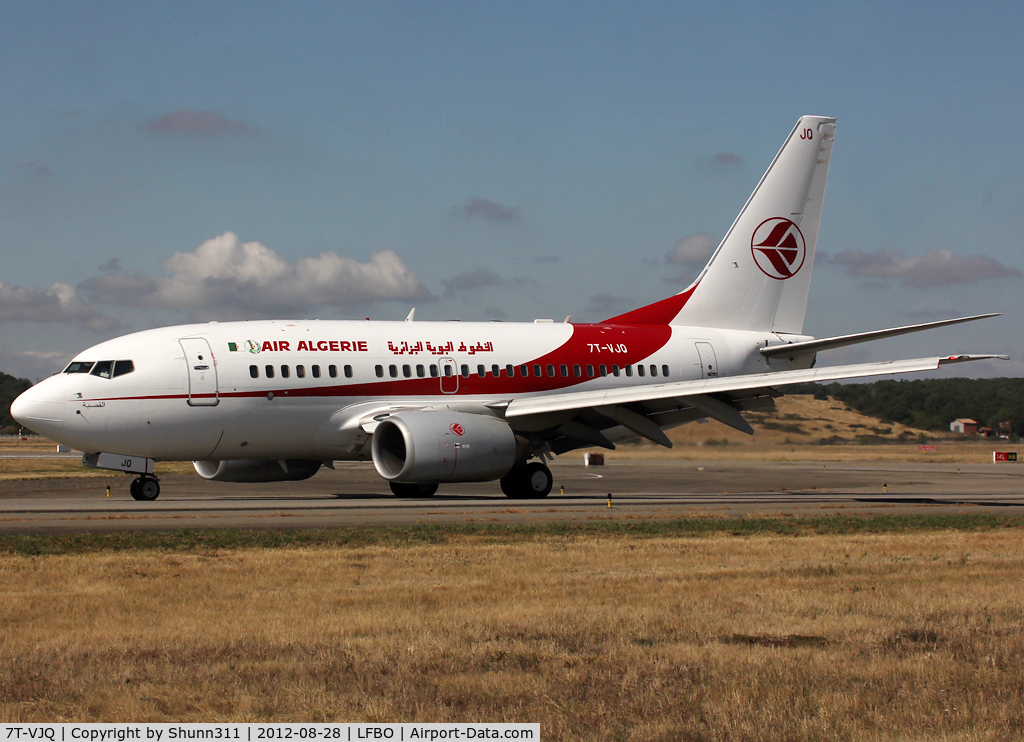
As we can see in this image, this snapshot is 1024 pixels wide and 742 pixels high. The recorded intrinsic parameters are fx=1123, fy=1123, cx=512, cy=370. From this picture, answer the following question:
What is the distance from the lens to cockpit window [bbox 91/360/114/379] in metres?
24.4

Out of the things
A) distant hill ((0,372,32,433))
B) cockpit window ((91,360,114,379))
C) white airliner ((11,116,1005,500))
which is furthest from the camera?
distant hill ((0,372,32,433))

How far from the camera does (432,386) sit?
27.5 metres

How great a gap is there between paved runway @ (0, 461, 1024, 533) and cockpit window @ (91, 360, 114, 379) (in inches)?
109

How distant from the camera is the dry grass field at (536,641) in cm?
661

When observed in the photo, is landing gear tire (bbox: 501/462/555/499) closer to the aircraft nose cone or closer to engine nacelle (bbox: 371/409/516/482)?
engine nacelle (bbox: 371/409/516/482)

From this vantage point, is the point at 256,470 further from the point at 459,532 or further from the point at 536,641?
the point at 536,641

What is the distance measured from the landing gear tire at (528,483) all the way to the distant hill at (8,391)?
203 ft

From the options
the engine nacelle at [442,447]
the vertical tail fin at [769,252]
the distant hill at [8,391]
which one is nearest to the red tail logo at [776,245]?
the vertical tail fin at [769,252]

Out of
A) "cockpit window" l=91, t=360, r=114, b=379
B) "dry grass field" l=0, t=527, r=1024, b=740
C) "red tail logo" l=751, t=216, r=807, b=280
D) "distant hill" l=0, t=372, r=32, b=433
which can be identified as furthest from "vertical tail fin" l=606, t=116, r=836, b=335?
"distant hill" l=0, t=372, r=32, b=433

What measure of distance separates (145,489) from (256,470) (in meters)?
3.64

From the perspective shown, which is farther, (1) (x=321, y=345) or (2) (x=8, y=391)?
(2) (x=8, y=391)

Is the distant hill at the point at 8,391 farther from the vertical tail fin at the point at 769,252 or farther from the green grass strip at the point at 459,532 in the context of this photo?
the green grass strip at the point at 459,532

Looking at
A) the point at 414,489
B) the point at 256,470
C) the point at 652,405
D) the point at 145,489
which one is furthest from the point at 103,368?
the point at 652,405

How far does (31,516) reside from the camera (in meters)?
20.1
